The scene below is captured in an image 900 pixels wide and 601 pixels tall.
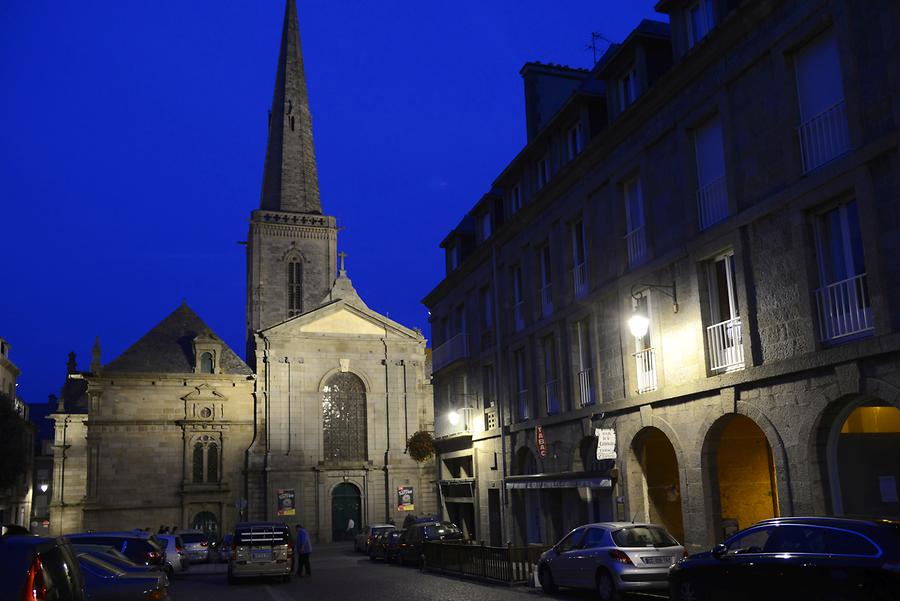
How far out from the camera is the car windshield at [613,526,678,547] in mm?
13969

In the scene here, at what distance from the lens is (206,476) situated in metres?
48.6

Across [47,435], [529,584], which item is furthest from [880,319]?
[47,435]

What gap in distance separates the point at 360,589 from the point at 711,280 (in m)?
10.2

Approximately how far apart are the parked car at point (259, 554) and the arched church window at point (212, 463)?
2787 centimetres

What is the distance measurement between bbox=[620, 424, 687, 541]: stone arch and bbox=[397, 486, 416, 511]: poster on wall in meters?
32.7

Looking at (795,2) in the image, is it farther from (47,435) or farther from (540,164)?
(47,435)

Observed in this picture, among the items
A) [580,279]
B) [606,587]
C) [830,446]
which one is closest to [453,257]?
[580,279]

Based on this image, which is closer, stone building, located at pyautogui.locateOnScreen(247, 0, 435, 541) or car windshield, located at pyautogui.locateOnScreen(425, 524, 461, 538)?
car windshield, located at pyautogui.locateOnScreen(425, 524, 461, 538)

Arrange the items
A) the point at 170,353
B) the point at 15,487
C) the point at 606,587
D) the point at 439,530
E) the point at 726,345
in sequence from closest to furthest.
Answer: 1. the point at 606,587
2. the point at 726,345
3. the point at 439,530
4. the point at 170,353
5. the point at 15,487

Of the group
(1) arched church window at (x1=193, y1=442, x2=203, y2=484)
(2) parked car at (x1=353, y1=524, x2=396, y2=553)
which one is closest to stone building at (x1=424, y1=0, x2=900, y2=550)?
(2) parked car at (x1=353, y1=524, x2=396, y2=553)

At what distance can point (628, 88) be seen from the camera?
1866 cm

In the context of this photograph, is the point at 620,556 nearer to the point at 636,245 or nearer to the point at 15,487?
the point at 636,245

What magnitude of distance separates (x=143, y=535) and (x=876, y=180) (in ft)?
48.3

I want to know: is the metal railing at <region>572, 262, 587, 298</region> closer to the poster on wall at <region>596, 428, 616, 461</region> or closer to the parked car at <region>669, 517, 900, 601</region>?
the poster on wall at <region>596, 428, 616, 461</region>
